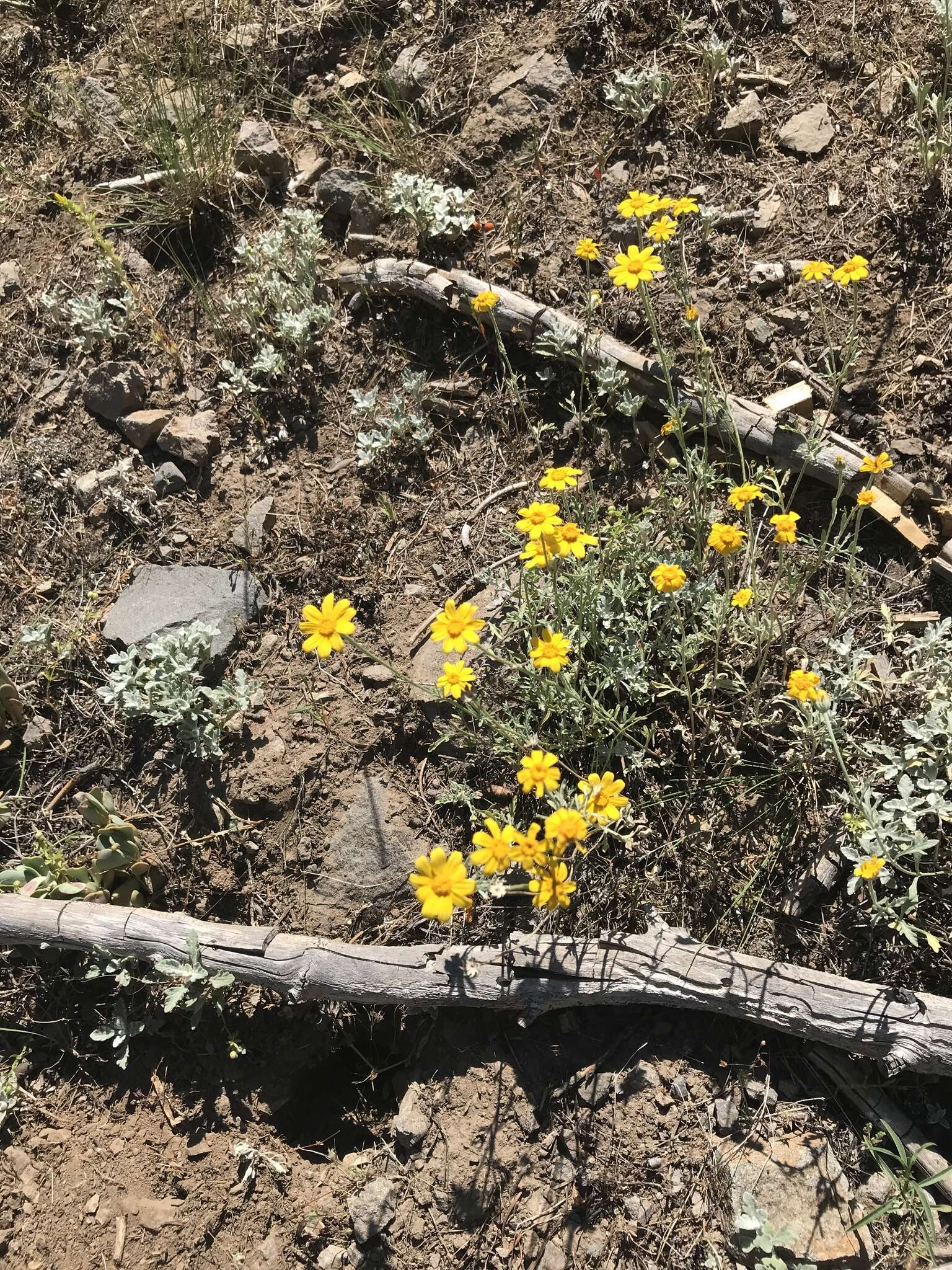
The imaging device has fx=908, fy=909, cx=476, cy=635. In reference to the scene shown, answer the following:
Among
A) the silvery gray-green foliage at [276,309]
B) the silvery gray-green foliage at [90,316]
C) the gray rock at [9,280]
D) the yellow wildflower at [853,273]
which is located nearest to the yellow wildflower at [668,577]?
the yellow wildflower at [853,273]

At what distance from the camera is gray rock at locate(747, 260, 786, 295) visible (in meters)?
3.78

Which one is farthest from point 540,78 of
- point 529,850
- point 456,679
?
point 529,850

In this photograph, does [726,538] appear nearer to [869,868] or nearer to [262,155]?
[869,868]

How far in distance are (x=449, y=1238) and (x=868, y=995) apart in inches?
56.2

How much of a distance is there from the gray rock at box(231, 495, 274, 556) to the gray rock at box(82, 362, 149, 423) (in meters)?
0.86

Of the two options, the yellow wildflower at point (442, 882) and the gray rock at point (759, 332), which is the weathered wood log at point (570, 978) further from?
the gray rock at point (759, 332)

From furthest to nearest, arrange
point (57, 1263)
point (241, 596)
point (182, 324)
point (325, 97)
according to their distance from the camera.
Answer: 1. point (325, 97)
2. point (182, 324)
3. point (241, 596)
4. point (57, 1263)

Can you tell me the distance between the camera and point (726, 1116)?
269 cm

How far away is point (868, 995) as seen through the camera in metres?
2.59

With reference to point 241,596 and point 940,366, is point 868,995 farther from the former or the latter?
point 241,596

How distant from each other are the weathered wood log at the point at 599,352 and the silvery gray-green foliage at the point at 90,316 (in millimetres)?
1048

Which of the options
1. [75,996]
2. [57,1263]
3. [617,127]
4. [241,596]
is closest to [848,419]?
[617,127]

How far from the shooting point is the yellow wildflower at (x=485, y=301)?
12.0 feet

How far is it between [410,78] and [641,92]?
4.00 feet
